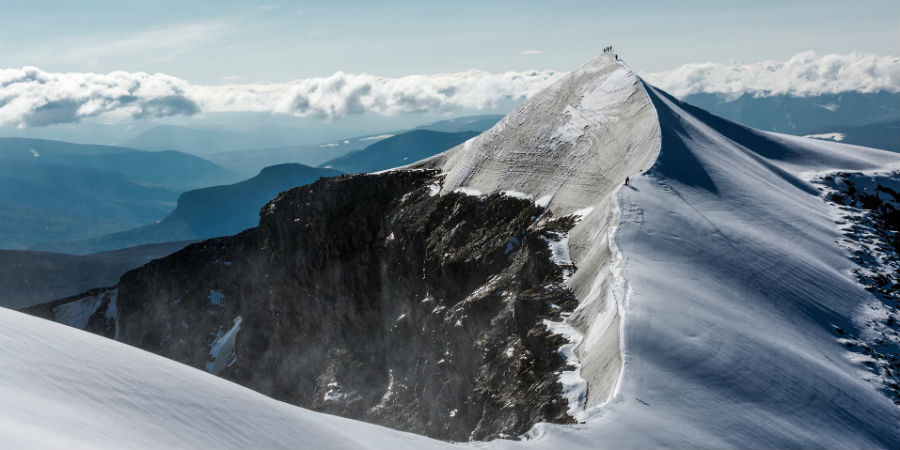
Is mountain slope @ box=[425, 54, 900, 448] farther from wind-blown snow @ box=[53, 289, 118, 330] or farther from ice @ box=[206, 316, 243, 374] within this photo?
wind-blown snow @ box=[53, 289, 118, 330]

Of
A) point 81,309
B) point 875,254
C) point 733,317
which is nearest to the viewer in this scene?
point 733,317

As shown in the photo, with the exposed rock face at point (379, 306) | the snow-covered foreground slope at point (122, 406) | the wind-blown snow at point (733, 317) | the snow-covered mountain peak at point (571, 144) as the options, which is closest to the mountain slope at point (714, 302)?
the wind-blown snow at point (733, 317)

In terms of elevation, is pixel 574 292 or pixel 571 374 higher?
pixel 574 292

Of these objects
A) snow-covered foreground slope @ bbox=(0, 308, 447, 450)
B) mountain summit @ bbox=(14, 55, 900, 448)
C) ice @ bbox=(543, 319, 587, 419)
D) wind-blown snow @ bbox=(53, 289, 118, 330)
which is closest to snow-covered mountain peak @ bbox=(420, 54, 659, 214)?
mountain summit @ bbox=(14, 55, 900, 448)

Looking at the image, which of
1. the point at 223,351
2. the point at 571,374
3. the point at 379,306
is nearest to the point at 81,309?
the point at 223,351

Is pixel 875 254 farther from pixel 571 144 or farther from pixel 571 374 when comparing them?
pixel 571 144

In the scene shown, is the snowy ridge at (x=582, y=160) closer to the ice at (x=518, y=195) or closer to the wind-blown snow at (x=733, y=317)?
the ice at (x=518, y=195)
